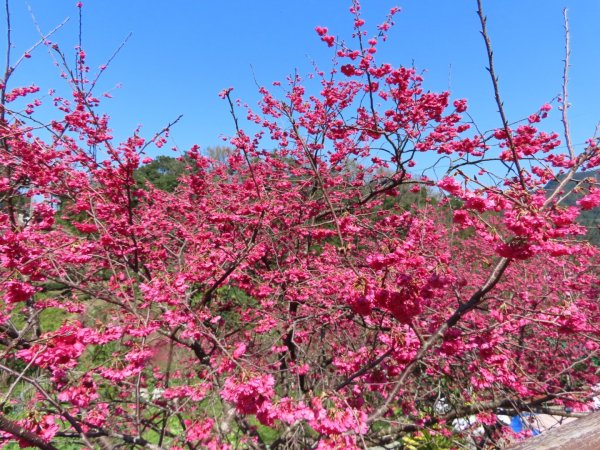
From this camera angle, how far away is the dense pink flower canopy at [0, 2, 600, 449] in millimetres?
Result: 1993

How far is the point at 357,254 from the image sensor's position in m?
7.47

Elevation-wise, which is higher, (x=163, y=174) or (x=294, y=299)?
(x=163, y=174)

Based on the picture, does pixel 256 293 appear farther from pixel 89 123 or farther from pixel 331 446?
pixel 89 123

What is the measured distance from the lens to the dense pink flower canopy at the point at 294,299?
78.5 inches

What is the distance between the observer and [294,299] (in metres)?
→ 4.75

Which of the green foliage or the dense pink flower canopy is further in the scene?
the green foliage

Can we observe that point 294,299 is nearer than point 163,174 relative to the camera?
Yes

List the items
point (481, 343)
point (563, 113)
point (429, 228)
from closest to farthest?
point (563, 113) → point (481, 343) → point (429, 228)

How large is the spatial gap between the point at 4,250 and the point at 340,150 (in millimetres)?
5290

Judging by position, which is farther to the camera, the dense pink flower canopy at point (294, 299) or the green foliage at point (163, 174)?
the green foliage at point (163, 174)

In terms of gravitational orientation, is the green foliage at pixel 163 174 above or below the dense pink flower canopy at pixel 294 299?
above

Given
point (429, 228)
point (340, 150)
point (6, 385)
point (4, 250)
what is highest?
point (340, 150)

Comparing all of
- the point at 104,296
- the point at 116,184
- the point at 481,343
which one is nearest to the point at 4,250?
the point at 104,296

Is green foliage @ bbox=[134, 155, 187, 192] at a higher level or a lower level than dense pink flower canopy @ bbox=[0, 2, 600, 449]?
higher
